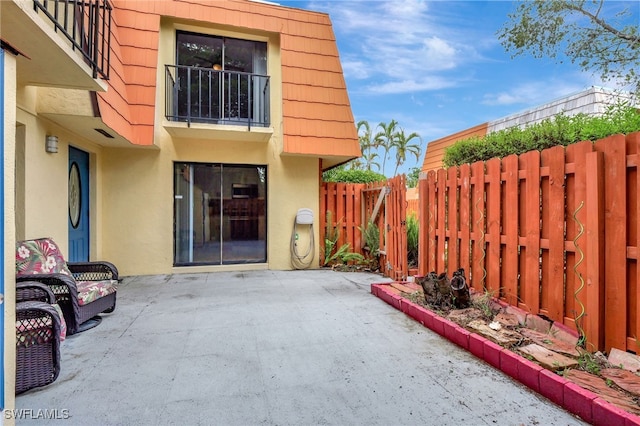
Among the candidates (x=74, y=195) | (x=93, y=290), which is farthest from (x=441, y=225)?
(x=74, y=195)

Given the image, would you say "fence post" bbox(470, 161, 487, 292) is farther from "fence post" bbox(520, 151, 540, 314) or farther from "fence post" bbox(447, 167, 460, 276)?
"fence post" bbox(520, 151, 540, 314)

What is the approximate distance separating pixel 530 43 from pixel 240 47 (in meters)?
5.91

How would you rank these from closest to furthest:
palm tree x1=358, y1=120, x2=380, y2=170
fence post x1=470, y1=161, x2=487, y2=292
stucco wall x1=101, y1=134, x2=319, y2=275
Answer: fence post x1=470, y1=161, x2=487, y2=292
stucco wall x1=101, y1=134, x2=319, y2=275
palm tree x1=358, y1=120, x2=380, y2=170

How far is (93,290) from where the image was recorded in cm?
375

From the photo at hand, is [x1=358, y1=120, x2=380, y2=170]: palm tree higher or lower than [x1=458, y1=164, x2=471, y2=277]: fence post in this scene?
higher

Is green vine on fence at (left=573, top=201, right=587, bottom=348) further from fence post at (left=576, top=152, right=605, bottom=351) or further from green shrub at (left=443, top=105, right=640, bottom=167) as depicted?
green shrub at (left=443, top=105, right=640, bottom=167)

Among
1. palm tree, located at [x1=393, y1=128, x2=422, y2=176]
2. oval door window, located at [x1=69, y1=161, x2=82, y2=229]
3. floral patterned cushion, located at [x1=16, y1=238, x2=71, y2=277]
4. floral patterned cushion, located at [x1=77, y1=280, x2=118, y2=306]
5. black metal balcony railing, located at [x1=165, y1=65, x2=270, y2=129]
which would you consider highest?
palm tree, located at [x1=393, y1=128, x2=422, y2=176]

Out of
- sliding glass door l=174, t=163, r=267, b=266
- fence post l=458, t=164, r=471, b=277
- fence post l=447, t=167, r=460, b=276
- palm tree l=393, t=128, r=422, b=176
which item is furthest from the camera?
palm tree l=393, t=128, r=422, b=176

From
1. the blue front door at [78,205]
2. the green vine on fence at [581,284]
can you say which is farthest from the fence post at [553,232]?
the blue front door at [78,205]

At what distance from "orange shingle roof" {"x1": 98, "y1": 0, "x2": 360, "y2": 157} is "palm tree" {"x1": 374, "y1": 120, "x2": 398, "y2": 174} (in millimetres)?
19763

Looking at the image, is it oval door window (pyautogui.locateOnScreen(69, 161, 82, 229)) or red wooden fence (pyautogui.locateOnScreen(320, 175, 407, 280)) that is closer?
oval door window (pyautogui.locateOnScreen(69, 161, 82, 229))

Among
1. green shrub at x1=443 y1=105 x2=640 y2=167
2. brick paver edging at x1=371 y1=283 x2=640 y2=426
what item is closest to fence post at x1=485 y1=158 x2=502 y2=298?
brick paver edging at x1=371 y1=283 x2=640 y2=426

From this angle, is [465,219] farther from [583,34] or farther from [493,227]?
[583,34]

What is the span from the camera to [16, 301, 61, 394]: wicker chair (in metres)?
2.44
